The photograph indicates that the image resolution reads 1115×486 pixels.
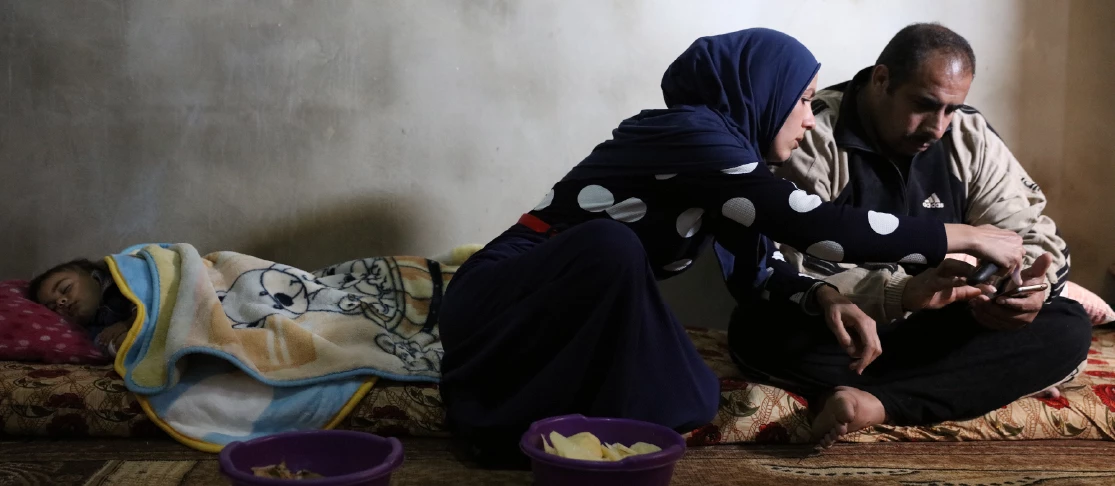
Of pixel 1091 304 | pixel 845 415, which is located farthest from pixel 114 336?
pixel 1091 304

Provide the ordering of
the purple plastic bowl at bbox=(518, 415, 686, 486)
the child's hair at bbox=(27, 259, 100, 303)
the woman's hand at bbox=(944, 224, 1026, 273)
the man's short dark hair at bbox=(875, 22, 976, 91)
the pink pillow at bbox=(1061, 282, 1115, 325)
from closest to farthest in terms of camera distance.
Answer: the purple plastic bowl at bbox=(518, 415, 686, 486)
the woman's hand at bbox=(944, 224, 1026, 273)
the man's short dark hair at bbox=(875, 22, 976, 91)
the child's hair at bbox=(27, 259, 100, 303)
the pink pillow at bbox=(1061, 282, 1115, 325)

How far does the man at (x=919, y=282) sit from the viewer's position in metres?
1.38

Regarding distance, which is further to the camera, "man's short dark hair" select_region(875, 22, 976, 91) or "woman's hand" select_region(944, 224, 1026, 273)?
"man's short dark hair" select_region(875, 22, 976, 91)

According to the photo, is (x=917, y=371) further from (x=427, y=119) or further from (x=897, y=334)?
(x=427, y=119)

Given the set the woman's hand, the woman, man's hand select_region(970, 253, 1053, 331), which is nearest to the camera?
the woman

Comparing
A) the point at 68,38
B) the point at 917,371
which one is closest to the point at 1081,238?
the point at 917,371

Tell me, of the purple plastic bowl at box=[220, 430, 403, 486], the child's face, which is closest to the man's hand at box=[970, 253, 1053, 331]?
the purple plastic bowl at box=[220, 430, 403, 486]

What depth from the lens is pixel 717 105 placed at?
1.31m

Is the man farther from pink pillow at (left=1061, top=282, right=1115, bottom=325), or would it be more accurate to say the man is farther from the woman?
pink pillow at (left=1061, top=282, right=1115, bottom=325)

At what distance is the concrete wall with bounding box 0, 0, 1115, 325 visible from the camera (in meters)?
1.95

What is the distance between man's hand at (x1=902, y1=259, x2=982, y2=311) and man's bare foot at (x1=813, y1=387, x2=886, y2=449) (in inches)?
6.9

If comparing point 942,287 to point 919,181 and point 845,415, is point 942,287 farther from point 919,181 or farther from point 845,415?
point 919,181

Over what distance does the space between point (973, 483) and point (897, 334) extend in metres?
0.39

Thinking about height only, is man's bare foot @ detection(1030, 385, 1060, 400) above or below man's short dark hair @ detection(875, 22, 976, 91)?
below
